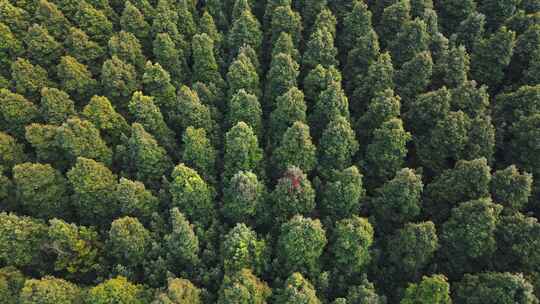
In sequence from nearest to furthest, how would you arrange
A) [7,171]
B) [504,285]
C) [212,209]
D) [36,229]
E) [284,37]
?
[504,285]
[36,229]
[212,209]
[7,171]
[284,37]

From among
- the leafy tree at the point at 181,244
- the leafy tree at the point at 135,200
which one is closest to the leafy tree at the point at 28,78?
the leafy tree at the point at 135,200

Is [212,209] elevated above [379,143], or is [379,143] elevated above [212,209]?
[379,143]

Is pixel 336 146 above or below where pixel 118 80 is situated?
below

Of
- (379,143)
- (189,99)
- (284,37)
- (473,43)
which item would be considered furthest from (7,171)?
(473,43)

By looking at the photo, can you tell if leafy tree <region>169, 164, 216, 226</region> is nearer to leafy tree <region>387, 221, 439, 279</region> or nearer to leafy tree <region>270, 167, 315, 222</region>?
leafy tree <region>270, 167, 315, 222</region>

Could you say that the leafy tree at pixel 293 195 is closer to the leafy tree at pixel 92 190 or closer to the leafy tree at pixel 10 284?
the leafy tree at pixel 92 190

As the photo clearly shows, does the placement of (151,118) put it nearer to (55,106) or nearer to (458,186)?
(55,106)

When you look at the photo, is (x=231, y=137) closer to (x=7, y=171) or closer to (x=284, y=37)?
(x=284, y=37)

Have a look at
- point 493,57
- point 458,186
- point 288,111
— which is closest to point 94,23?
point 288,111
